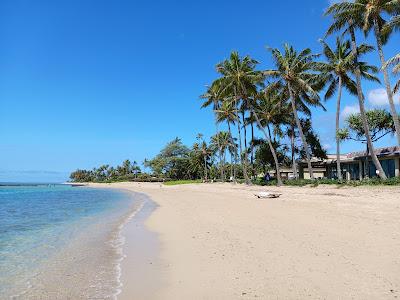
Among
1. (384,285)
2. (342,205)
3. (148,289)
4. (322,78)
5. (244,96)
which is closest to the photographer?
(384,285)

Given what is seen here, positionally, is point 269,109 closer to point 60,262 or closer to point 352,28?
point 352,28

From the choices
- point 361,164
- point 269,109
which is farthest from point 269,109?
point 361,164

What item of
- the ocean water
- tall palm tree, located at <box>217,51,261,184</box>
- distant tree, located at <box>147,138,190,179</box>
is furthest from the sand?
distant tree, located at <box>147,138,190,179</box>

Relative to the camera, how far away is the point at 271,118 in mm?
38562

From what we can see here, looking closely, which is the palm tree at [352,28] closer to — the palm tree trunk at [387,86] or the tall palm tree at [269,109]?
the palm tree trunk at [387,86]

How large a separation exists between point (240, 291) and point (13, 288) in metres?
3.67

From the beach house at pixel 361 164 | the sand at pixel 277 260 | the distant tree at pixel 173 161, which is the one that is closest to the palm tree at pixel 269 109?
the beach house at pixel 361 164

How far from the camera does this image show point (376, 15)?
23.6 m

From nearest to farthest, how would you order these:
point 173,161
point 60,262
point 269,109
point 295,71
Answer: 1. point 60,262
2. point 295,71
3. point 269,109
4. point 173,161

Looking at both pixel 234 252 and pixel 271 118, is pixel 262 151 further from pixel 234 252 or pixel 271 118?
pixel 234 252

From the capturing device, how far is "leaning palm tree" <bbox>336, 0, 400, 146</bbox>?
2264 cm

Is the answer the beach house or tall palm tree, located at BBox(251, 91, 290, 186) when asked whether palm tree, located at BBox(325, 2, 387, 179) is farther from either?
tall palm tree, located at BBox(251, 91, 290, 186)

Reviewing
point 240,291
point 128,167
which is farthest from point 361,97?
point 128,167

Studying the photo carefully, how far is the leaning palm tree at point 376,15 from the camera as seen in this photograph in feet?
74.3
